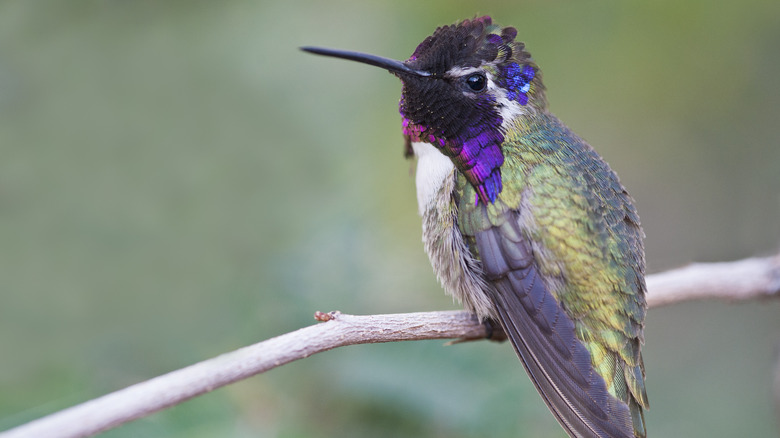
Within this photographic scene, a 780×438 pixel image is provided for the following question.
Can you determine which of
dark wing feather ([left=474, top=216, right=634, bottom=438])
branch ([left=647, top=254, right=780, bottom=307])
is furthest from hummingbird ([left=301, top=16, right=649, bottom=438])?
branch ([left=647, top=254, right=780, bottom=307])

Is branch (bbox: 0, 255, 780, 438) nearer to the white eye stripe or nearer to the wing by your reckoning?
the wing

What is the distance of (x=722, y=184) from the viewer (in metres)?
7.39

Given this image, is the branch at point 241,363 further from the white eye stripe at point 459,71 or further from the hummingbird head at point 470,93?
the white eye stripe at point 459,71

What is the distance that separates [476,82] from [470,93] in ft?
0.17

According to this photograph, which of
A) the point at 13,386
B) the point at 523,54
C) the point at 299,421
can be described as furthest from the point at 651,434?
the point at 13,386

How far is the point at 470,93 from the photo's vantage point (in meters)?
2.86

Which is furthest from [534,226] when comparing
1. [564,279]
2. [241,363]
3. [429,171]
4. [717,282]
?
[717,282]

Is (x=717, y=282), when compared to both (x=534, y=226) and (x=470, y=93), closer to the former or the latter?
(x=534, y=226)

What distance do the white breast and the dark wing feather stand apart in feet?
1.10

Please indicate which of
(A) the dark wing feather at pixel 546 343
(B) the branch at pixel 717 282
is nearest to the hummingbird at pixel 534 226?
(A) the dark wing feather at pixel 546 343

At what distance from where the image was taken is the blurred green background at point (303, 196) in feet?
11.0

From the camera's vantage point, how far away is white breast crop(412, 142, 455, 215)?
3084 mm

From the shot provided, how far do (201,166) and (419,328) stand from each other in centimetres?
319

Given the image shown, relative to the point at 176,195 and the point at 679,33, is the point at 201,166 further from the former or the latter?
the point at 679,33
